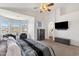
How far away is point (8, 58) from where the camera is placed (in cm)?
183

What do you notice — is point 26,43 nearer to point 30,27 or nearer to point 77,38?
point 30,27

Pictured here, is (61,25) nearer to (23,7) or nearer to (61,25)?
(61,25)

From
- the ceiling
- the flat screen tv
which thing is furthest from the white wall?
the ceiling

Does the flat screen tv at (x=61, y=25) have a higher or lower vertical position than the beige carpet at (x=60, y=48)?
higher

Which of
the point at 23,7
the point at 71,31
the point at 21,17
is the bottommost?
the point at 71,31

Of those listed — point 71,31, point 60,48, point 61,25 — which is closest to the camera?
point 60,48

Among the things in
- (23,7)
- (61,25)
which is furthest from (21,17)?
(61,25)

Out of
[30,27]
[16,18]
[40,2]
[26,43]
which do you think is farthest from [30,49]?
[40,2]

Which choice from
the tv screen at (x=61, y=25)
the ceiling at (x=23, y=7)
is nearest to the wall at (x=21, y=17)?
the ceiling at (x=23, y=7)

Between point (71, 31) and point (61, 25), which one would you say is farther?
point (71, 31)

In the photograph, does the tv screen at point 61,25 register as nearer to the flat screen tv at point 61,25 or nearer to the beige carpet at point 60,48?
the flat screen tv at point 61,25

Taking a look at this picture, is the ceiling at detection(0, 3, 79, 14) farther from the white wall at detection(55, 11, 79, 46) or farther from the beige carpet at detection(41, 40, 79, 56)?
the beige carpet at detection(41, 40, 79, 56)

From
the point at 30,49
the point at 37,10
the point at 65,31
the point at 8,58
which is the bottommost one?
the point at 8,58

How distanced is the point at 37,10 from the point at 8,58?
1.11 m
